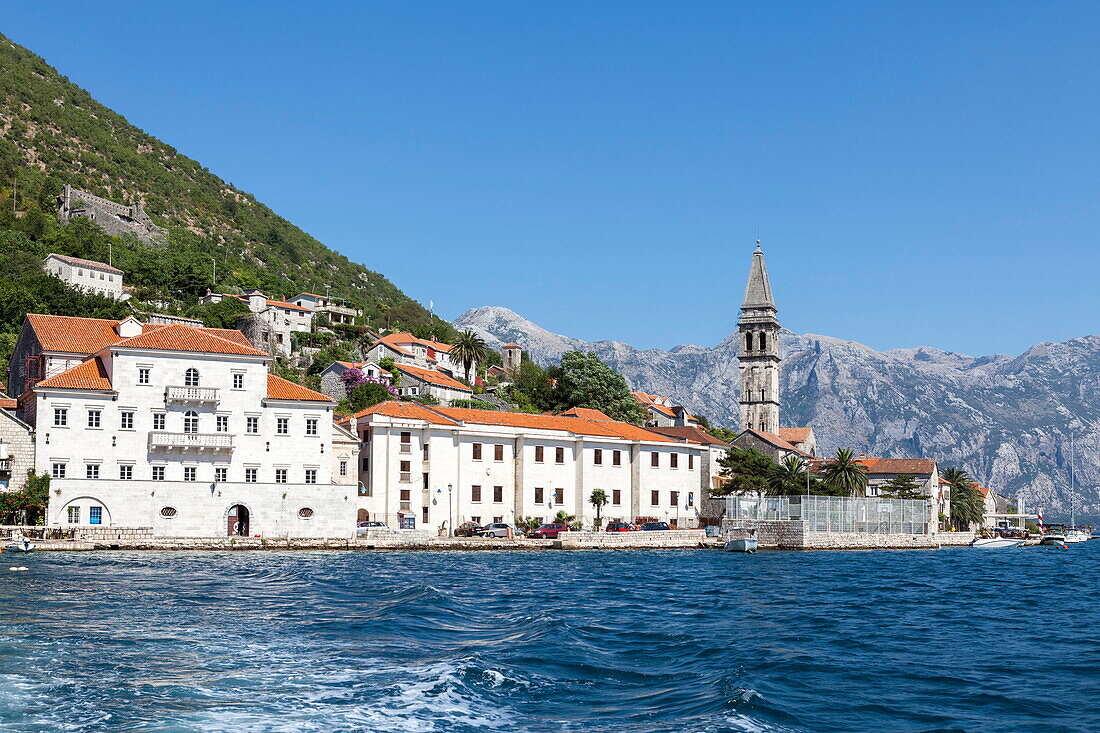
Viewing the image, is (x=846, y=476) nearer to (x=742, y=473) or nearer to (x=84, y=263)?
(x=742, y=473)

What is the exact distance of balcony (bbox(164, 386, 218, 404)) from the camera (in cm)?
5919

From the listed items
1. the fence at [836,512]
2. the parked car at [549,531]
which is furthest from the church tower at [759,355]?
the parked car at [549,531]

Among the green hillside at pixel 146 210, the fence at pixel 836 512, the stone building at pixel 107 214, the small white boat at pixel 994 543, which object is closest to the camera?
the fence at pixel 836 512

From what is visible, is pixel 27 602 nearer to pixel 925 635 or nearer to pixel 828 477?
pixel 925 635

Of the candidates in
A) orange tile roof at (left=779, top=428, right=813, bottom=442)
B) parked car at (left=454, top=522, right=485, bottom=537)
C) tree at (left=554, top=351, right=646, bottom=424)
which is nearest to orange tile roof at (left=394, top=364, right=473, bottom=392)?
tree at (left=554, top=351, right=646, bottom=424)

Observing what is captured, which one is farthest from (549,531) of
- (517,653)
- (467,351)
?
(467,351)

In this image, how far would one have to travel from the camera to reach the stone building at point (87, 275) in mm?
99188

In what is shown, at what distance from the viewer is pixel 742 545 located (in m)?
70.2

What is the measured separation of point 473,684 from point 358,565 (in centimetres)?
2932

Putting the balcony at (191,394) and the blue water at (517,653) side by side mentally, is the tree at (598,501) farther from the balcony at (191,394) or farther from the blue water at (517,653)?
the blue water at (517,653)

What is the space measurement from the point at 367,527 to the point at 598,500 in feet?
66.4

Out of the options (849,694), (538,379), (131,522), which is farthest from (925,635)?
(538,379)

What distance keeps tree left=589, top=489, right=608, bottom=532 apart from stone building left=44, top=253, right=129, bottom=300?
5275 cm

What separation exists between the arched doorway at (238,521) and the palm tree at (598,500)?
89.3 ft
